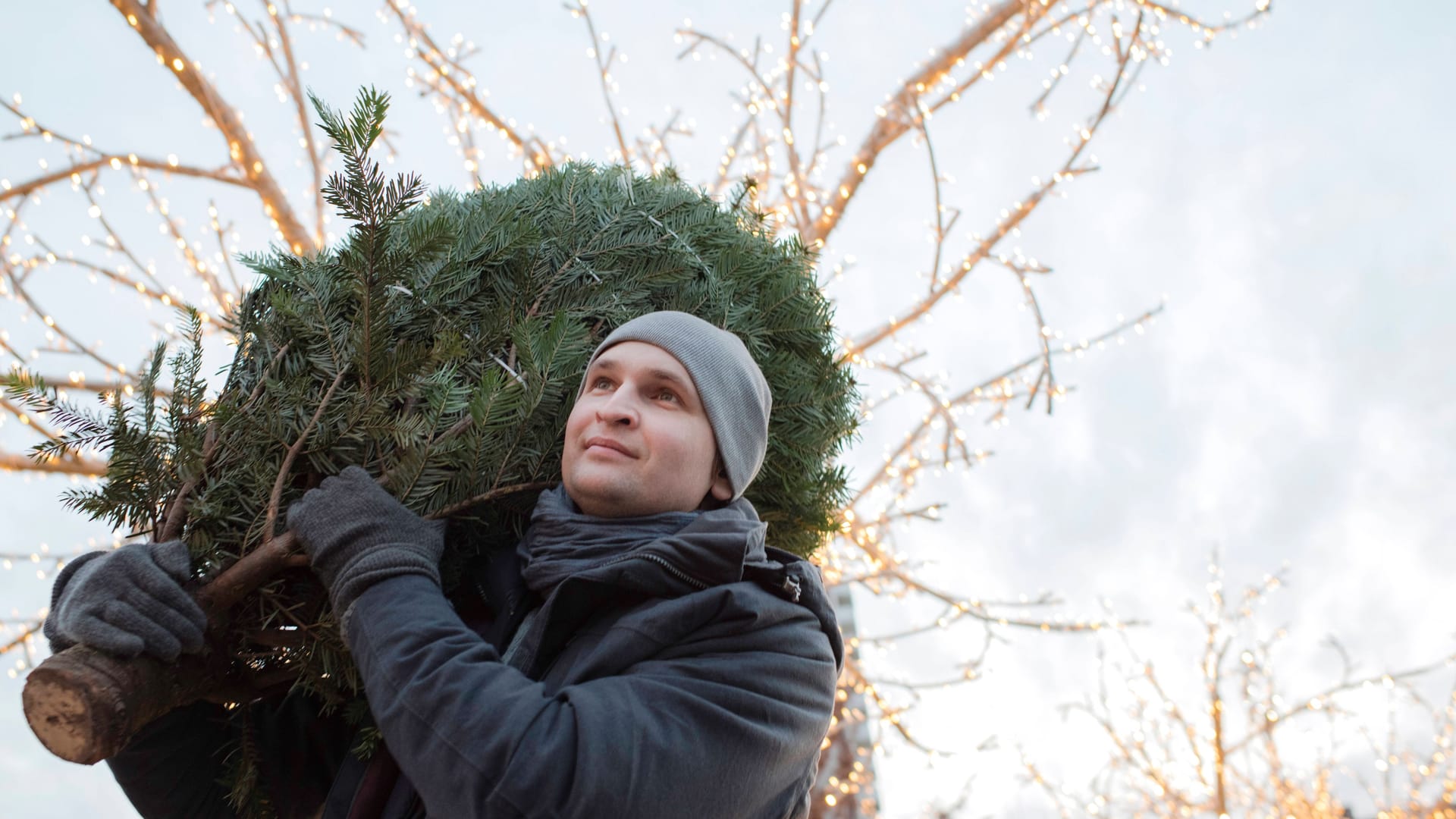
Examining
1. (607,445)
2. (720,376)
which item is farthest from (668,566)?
(720,376)

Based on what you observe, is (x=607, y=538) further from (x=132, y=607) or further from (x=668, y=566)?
(x=132, y=607)

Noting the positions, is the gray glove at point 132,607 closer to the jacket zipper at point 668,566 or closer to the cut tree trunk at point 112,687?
the cut tree trunk at point 112,687

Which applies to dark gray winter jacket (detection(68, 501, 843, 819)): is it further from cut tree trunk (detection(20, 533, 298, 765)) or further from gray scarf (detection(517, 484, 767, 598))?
cut tree trunk (detection(20, 533, 298, 765))

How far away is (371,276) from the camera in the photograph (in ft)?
3.91

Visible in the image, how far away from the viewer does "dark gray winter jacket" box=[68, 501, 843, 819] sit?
102 cm

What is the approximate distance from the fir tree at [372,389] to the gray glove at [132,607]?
0.05 metres

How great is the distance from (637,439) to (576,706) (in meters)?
0.40

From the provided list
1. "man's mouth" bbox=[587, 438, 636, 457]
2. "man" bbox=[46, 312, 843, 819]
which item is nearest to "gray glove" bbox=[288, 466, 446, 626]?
"man" bbox=[46, 312, 843, 819]

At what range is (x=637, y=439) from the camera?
1.34 metres

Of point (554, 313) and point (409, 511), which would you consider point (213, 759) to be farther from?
point (554, 313)

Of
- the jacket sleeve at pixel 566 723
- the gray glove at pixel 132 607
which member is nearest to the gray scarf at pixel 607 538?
the jacket sleeve at pixel 566 723

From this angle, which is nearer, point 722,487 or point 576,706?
point 576,706

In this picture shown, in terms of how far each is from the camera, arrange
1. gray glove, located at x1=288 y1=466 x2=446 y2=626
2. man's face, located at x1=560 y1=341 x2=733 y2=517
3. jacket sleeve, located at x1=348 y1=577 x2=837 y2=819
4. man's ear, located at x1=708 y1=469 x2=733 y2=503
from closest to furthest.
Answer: jacket sleeve, located at x1=348 y1=577 x2=837 y2=819 → gray glove, located at x1=288 y1=466 x2=446 y2=626 → man's face, located at x1=560 y1=341 x2=733 y2=517 → man's ear, located at x1=708 y1=469 x2=733 y2=503

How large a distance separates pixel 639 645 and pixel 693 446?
321 mm
